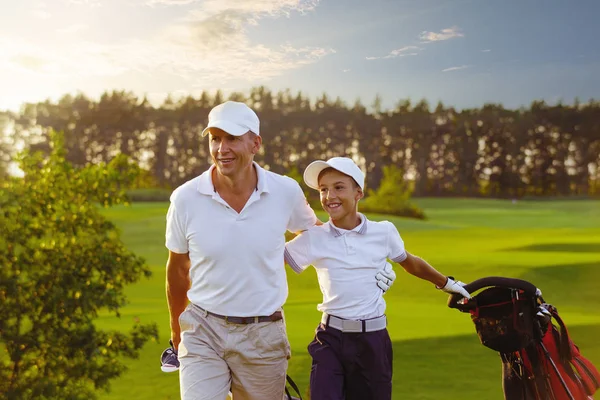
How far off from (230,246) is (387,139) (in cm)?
4411

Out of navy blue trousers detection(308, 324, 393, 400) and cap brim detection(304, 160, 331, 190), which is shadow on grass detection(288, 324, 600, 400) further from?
cap brim detection(304, 160, 331, 190)

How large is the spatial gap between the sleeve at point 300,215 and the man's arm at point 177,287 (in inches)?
23.1

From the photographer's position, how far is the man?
3799 mm

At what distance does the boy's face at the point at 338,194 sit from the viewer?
4.11 meters

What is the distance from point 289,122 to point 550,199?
52.7ft

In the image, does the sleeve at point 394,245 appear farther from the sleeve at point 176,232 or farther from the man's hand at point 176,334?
the man's hand at point 176,334

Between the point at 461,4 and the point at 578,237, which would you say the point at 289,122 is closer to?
the point at 461,4

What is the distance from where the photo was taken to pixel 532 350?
13.0 feet

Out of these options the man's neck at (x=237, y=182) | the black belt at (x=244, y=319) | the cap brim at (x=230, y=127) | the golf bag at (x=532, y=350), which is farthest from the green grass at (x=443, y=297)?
the cap brim at (x=230, y=127)

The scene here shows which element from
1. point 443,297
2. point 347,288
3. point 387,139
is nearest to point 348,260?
point 347,288

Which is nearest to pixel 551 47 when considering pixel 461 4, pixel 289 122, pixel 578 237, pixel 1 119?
pixel 461 4

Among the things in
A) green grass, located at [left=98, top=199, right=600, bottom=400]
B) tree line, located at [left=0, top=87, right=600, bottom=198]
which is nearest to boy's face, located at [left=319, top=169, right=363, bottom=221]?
green grass, located at [left=98, top=199, right=600, bottom=400]

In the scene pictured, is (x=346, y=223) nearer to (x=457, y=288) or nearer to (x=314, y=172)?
(x=314, y=172)

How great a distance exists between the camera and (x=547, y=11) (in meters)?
55.7
